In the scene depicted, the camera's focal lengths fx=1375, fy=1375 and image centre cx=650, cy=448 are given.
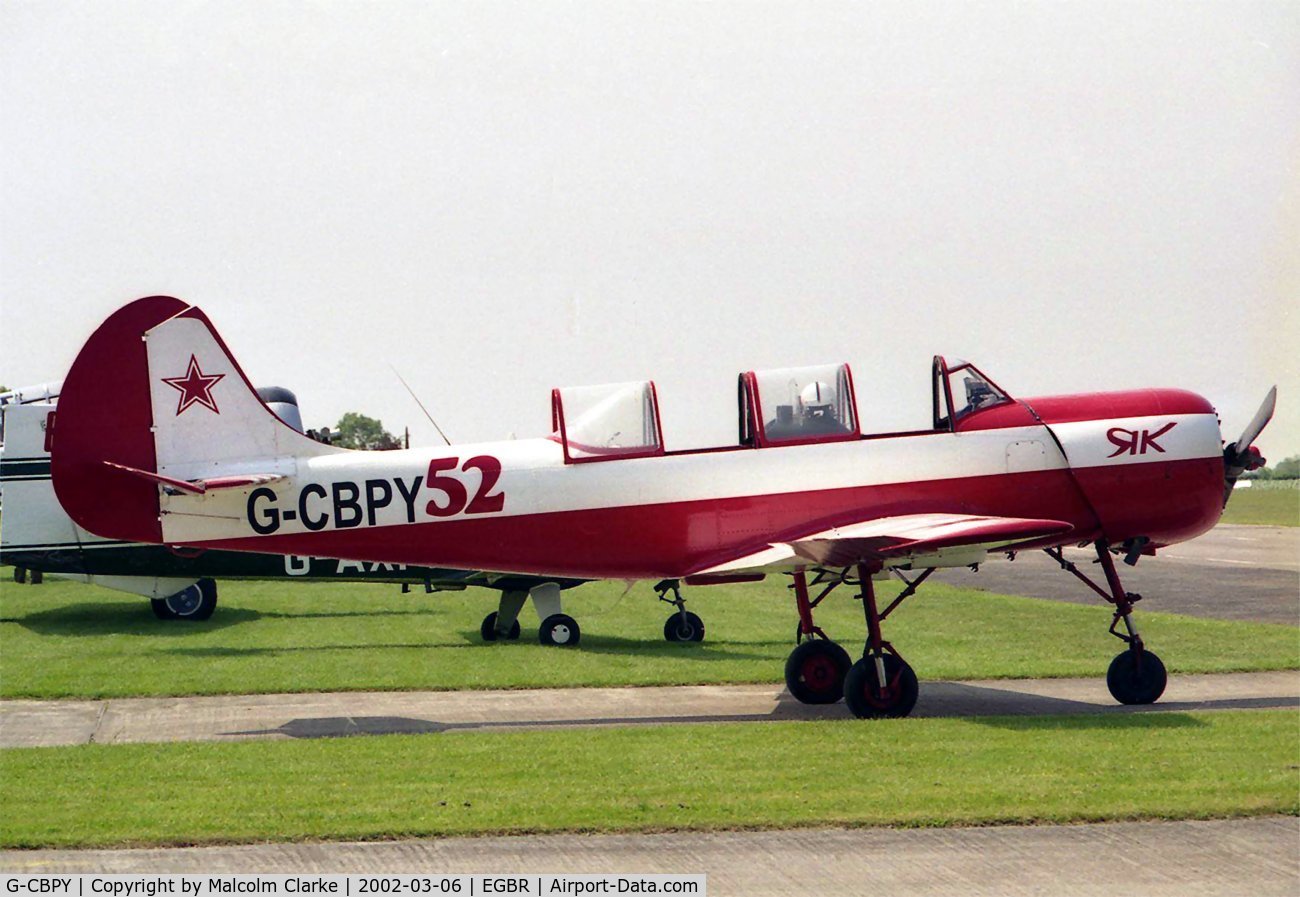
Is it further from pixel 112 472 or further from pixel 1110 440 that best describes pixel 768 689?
pixel 112 472

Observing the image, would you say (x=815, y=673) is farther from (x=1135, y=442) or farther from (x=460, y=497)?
(x=460, y=497)

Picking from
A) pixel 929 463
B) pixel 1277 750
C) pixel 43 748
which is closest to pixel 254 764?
pixel 43 748

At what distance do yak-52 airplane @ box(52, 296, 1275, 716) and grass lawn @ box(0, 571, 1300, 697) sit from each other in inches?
112

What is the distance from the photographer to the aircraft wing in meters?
12.3

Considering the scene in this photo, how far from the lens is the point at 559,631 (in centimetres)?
1991

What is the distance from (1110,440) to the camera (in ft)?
45.4

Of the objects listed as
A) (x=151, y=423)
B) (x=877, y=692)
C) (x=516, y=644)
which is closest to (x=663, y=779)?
(x=877, y=692)

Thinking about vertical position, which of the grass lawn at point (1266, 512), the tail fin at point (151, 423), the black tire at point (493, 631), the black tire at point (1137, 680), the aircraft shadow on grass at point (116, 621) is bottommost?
the grass lawn at point (1266, 512)

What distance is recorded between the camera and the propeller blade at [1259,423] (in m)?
14.0

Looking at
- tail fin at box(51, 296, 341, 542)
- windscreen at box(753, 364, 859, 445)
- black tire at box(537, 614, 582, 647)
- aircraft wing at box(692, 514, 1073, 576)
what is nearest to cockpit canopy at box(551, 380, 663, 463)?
windscreen at box(753, 364, 859, 445)

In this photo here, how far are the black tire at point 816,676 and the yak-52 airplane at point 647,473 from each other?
1031 mm

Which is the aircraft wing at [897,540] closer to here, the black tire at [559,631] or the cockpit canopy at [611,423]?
the cockpit canopy at [611,423]

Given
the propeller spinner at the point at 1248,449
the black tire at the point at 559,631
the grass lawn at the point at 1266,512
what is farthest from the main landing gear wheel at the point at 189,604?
the grass lawn at the point at 1266,512

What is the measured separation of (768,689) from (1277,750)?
19.7 ft
